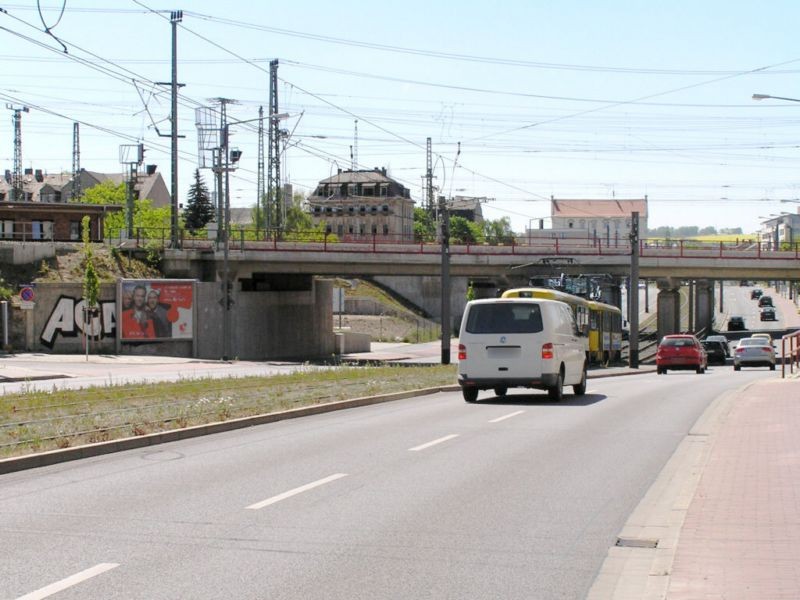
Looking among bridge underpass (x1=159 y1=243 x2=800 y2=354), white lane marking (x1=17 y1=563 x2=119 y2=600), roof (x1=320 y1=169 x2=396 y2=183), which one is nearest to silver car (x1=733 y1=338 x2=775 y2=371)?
bridge underpass (x1=159 y1=243 x2=800 y2=354)

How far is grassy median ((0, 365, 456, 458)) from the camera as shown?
14.9m

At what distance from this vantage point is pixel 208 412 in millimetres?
18406

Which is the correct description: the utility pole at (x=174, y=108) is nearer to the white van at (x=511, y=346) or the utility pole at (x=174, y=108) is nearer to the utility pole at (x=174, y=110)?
the utility pole at (x=174, y=110)

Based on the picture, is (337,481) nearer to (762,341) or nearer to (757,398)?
(757,398)

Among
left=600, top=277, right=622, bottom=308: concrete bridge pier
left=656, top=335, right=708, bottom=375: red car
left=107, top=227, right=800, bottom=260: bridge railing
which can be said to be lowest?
left=656, top=335, right=708, bottom=375: red car

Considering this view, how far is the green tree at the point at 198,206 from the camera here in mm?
129500

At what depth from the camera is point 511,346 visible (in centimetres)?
2309

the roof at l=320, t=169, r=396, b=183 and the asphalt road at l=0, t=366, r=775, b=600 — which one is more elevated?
the roof at l=320, t=169, r=396, b=183

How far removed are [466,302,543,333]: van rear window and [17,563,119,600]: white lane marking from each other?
53.6ft

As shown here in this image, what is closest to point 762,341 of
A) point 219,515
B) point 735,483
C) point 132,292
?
point 132,292

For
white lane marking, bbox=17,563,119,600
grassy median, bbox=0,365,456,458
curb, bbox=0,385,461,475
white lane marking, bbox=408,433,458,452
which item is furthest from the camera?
grassy median, bbox=0,365,456,458

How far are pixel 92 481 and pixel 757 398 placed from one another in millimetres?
16026

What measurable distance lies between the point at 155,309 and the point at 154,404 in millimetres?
31375

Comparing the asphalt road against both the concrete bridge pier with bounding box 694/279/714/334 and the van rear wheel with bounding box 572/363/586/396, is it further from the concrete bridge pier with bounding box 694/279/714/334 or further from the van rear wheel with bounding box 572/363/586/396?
the concrete bridge pier with bounding box 694/279/714/334
